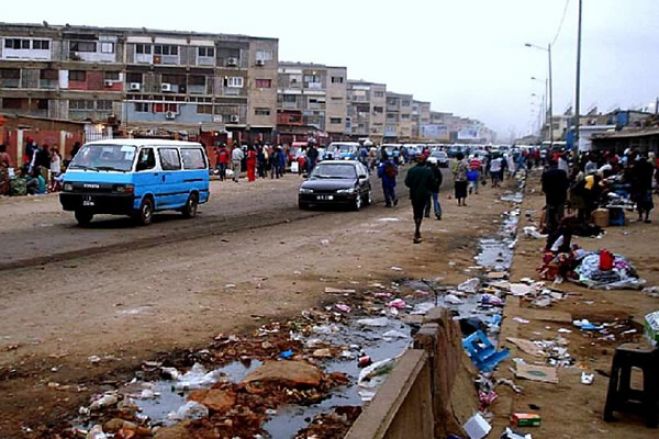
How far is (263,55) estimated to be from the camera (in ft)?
257

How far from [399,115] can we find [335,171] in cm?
13356

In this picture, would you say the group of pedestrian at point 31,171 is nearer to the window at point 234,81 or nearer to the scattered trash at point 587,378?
the scattered trash at point 587,378

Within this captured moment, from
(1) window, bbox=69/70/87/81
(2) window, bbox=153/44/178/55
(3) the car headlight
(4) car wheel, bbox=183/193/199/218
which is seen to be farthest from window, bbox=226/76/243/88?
(3) the car headlight

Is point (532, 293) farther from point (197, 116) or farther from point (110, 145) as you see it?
point (197, 116)

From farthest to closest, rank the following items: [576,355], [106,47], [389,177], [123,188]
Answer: [106,47], [389,177], [123,188], [576,355]

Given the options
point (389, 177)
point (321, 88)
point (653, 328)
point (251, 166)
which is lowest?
point (653, 328)

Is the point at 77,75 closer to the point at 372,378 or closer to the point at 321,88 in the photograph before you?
the point at 321,88

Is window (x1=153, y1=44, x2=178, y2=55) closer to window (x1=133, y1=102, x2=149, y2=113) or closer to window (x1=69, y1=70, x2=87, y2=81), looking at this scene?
window (x1=133, y1=102, x2=149, y2=113)

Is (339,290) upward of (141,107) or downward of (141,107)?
downward

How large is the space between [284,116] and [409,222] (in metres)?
67.7

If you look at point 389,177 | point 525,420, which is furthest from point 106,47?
point 525,420

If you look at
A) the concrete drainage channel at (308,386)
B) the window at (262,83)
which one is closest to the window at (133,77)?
the window at (262,83)

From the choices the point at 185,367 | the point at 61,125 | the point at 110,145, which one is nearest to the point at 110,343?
the point at 185,367

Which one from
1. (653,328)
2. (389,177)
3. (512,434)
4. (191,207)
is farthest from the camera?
(389,177)
